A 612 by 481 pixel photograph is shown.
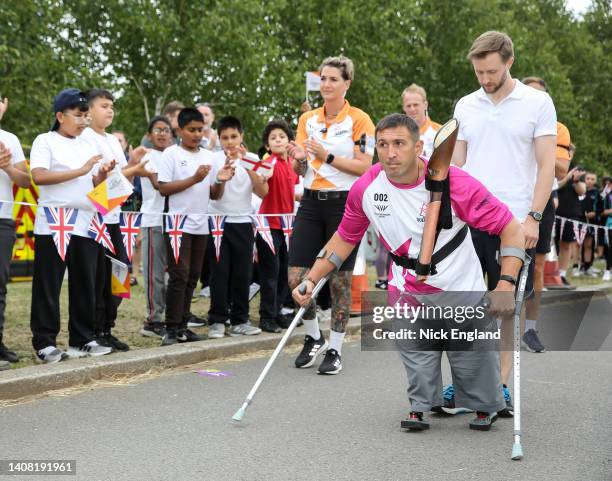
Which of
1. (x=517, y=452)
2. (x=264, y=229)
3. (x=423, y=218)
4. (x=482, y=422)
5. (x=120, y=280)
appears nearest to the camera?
(x=517, y=452)

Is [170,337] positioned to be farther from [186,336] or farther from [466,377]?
[466,377]

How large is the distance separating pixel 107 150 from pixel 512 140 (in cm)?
334

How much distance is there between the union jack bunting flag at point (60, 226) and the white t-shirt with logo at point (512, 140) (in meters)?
2.95

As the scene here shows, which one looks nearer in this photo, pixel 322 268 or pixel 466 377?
pixel 466 377

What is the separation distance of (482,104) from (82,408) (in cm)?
306

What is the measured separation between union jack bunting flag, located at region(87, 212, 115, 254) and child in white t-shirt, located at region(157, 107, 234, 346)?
2.72ft

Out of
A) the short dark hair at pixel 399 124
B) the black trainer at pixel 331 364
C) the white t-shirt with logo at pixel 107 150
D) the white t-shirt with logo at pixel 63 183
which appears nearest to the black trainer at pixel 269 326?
the black trainer at pixel 331 364

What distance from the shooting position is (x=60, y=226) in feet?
22.4

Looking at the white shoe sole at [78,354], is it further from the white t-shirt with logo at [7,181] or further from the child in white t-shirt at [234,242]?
the child in white t-shirt at [234,242]

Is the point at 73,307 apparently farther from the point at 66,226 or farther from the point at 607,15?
the point at 607,15

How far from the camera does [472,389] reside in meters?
5.21

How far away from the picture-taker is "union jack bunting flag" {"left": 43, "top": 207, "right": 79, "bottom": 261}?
680cm

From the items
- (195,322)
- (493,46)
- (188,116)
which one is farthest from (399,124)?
(195,322)

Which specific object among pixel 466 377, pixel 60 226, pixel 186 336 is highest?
pixel 60 226
